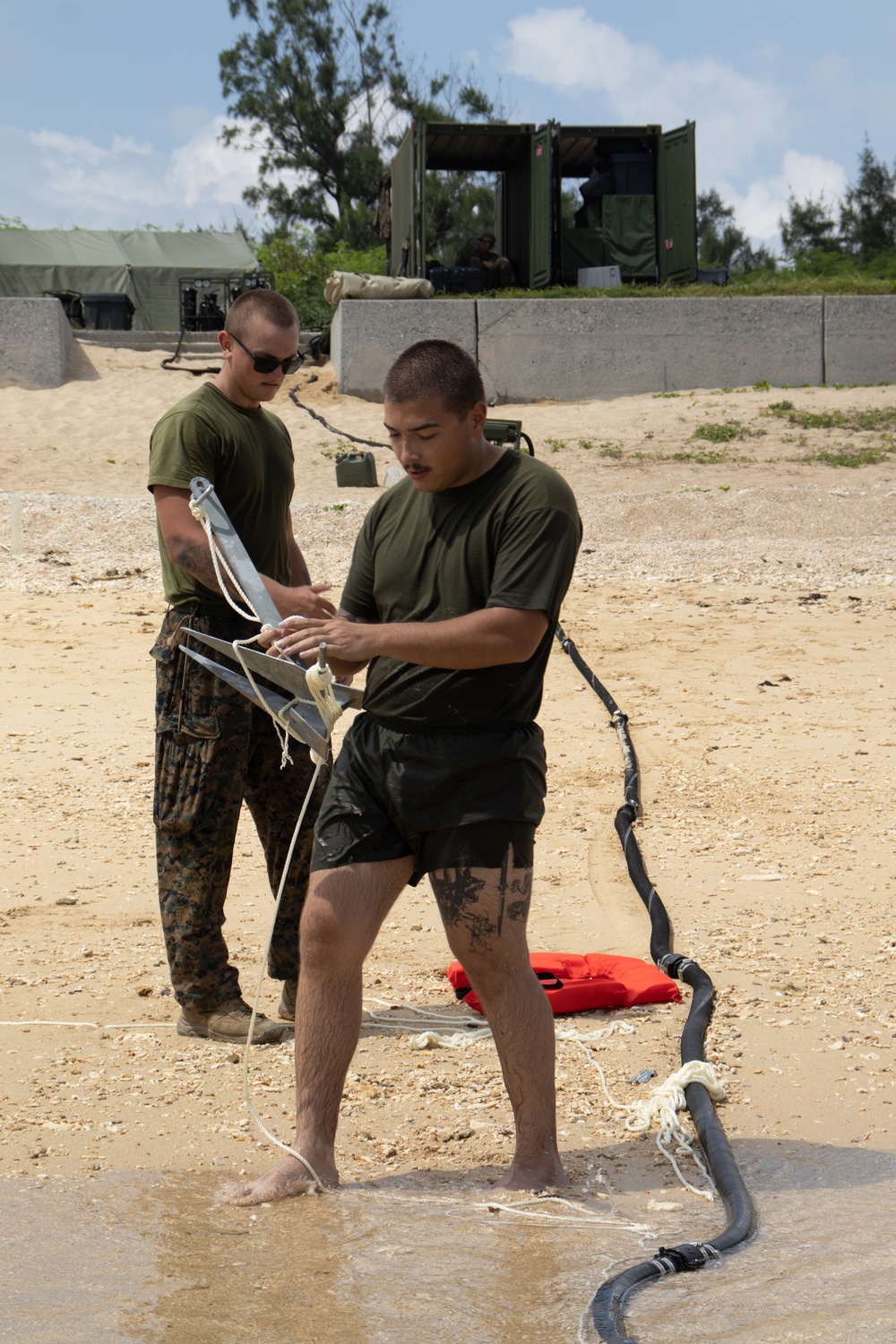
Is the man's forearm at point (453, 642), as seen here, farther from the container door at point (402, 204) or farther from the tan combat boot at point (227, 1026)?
the container door at point (402, 204)

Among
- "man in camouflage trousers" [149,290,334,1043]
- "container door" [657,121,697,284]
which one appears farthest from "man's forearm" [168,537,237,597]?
"container door" [657,121,697,284]

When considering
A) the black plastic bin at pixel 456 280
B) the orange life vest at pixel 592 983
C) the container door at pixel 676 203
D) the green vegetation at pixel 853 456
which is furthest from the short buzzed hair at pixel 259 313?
the container door at pixel 676 203

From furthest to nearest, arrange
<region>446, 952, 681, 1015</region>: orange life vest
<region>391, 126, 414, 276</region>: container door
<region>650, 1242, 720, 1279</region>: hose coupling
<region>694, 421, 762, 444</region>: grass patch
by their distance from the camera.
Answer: <region>391, 126, 414, 276</region>: container door < <region>694, 421, 762, 444</region>: grass patch < <region>446, 952, 681, 1015</region>: orange life vest < <region>650, 1242, 720, 1279</region>: hose coupling

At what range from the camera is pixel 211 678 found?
379cm

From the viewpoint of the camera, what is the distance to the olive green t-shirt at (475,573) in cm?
280

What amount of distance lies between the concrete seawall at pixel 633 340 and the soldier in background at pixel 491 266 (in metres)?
1.82

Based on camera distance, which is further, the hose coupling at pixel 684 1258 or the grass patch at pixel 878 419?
the grass patch at pixel 878 419

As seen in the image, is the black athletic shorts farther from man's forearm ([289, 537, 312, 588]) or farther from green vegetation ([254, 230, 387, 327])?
green vegetation ([254, 230, 387, 327])

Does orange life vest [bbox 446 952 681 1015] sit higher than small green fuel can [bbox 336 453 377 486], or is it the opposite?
small green fuel can [bbox 336 453 377 486]

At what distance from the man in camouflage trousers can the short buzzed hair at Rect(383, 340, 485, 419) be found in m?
0.95

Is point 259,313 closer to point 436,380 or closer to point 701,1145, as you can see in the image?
point 436,380

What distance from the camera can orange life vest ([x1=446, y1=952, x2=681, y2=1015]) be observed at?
4047 mm

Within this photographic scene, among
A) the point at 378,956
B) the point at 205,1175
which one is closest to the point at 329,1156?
the point at 205,1175

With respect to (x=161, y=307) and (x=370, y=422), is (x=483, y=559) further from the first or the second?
(x=161, y=307)
